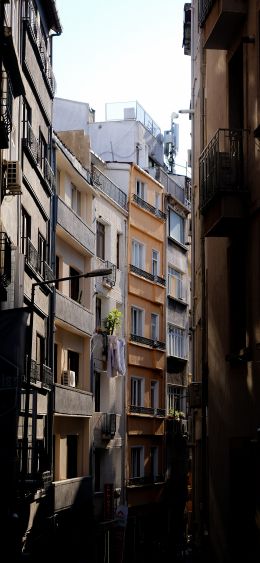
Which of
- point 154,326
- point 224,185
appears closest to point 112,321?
point 154,326

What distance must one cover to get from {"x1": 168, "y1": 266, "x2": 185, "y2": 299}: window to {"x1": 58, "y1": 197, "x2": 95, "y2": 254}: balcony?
1261 centimetres

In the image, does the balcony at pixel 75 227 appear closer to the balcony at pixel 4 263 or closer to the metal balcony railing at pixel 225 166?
the balcony at pixel 4 263

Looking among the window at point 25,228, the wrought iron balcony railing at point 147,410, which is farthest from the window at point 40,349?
the wrought iron balcony railing at point 147,410

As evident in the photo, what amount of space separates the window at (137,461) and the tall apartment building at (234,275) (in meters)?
26.0

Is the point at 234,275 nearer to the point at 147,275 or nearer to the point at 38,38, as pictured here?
the point at 38,38

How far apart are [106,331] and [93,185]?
5994 mm

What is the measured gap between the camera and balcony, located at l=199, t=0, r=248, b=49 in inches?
600

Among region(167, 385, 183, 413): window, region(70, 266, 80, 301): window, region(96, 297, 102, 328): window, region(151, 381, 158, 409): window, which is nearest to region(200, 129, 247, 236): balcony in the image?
region(70, 266, 80, 301): window

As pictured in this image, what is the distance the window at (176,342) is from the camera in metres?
49.2

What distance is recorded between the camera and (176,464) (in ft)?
163

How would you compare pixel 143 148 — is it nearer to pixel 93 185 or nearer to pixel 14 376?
pixel 93 185

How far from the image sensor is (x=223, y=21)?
50.7ft

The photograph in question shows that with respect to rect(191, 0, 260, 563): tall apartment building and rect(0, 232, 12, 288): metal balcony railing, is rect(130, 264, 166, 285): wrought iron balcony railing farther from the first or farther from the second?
rect(191, 0, 260, 563): tall apartment building

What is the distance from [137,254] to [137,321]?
3062mm
